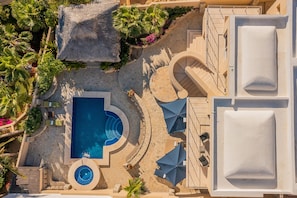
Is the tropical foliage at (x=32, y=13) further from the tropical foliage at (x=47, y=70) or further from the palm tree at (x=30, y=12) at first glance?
the tropical foliage at (x=47, y=70)

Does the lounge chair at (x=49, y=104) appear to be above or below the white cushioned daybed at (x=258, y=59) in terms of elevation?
below

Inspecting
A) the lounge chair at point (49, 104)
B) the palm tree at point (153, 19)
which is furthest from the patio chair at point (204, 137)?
the lounge chair at point (49, 104)

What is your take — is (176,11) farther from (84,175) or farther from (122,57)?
(84,175)

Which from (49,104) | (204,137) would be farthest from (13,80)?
(204,137)

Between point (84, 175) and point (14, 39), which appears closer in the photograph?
point (14, 39)

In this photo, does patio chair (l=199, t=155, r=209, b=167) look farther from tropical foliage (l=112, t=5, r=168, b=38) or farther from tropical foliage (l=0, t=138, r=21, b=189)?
tropical foliage (l=0, t=138, r=21, b=189)

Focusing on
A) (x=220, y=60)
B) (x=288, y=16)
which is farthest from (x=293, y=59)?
(x=220, y=60)

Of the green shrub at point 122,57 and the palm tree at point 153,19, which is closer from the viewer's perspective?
the palm tree at point 153,19
